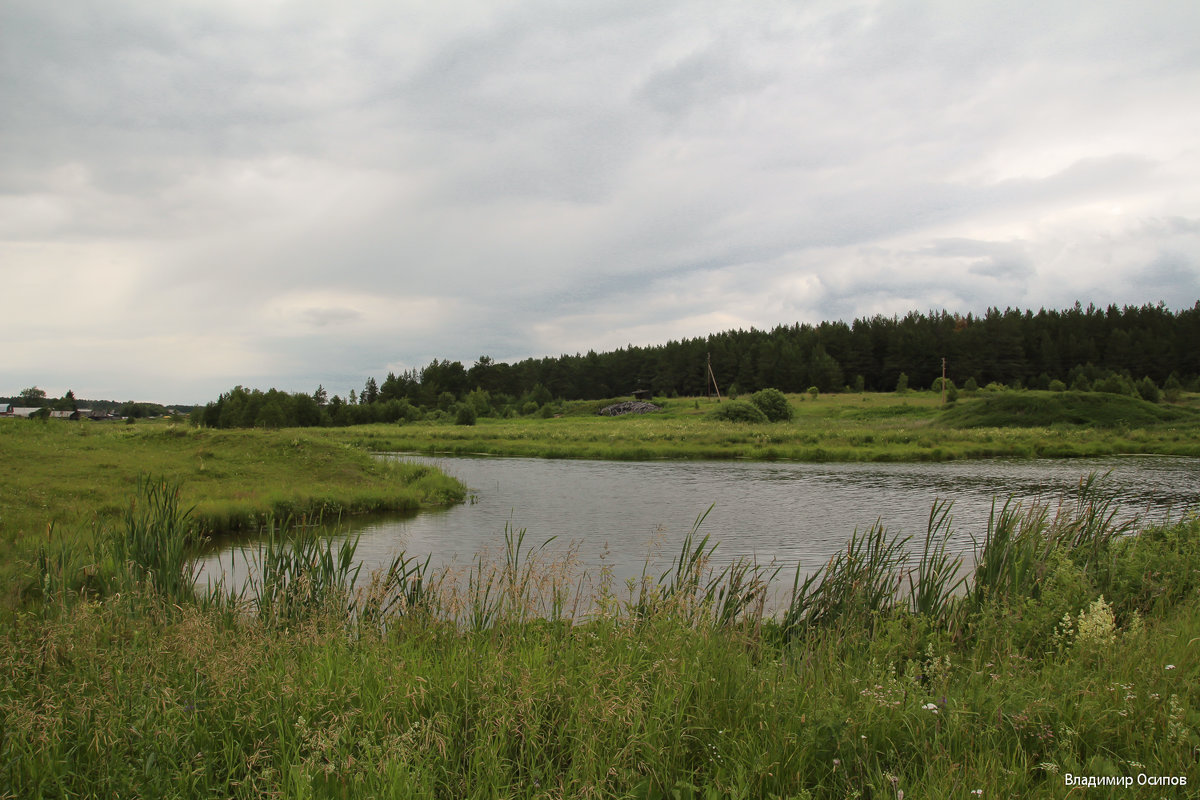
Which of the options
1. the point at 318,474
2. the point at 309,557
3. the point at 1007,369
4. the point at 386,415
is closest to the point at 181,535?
the point at 309,557

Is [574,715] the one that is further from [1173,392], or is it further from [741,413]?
[1173,392]

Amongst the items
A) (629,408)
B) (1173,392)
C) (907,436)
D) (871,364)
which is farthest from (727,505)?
(871,364)

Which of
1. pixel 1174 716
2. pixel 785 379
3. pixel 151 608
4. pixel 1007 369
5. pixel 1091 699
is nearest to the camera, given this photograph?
pixel 1174 716

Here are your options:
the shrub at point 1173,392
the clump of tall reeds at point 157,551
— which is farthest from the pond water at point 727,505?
the shrub at point 1173,392

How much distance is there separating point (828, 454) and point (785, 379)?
67.4 metres

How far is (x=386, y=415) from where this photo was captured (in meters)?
104

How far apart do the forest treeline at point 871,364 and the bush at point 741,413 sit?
30.3 m

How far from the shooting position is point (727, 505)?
22.2 m

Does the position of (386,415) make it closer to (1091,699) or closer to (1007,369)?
(1007,369)

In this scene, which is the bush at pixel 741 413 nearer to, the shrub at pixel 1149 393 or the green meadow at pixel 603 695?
the shrub at pixel 1149 393

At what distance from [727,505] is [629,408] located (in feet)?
235

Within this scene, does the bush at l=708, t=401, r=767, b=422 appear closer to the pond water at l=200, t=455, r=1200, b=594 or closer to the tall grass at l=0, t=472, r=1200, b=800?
the pond water at l=200, t=455, r=1200, b=594

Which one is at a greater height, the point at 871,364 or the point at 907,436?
the point at 871,364

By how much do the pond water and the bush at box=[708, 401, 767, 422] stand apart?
2550 cm
